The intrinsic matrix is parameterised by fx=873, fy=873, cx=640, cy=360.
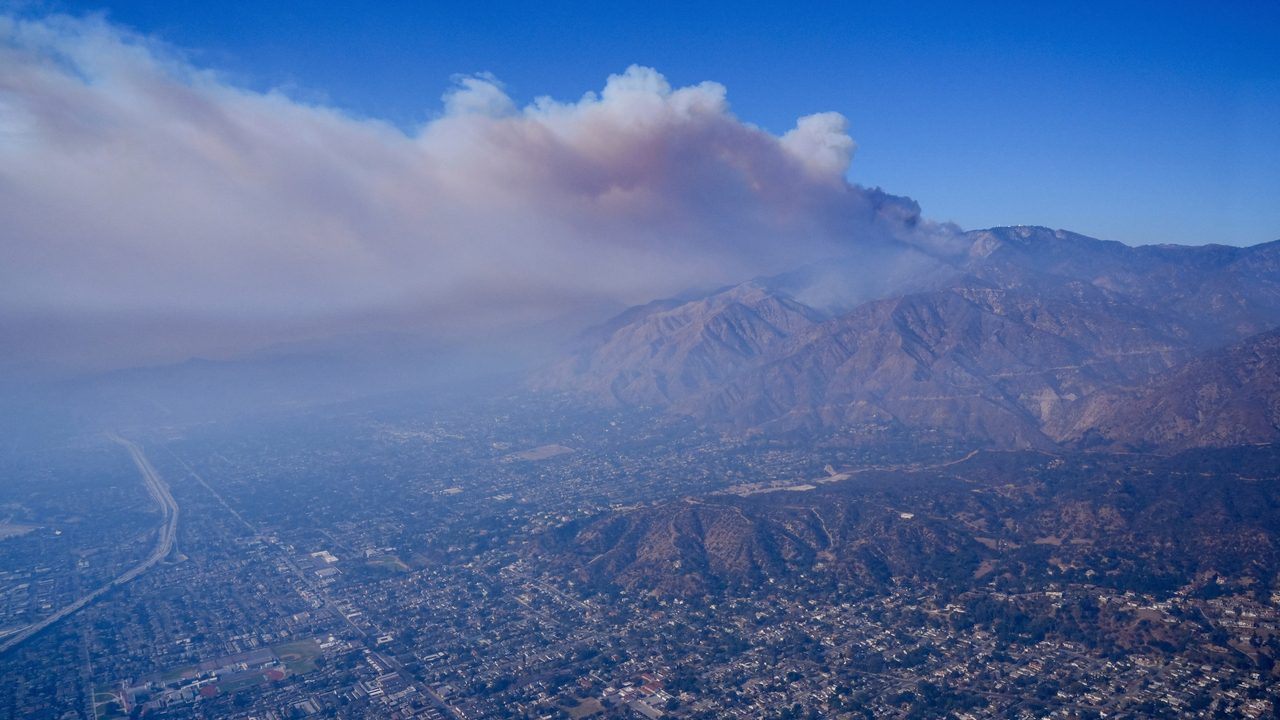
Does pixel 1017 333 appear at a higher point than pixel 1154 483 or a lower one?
higher

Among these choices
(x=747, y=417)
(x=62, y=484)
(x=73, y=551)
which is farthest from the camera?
(x=747, y=417)

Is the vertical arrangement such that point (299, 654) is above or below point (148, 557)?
below

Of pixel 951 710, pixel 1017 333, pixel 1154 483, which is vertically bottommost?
pixel 951 710

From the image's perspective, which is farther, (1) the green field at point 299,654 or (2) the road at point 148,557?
(2) the road at point 148,557

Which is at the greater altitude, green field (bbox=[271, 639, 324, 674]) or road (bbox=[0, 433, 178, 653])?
road (bbox=[0, 433, 178, 653])

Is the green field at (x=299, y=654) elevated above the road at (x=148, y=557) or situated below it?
below

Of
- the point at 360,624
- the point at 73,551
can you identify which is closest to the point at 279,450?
the point at 73,551

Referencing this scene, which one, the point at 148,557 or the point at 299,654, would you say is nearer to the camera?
the point at 299,654

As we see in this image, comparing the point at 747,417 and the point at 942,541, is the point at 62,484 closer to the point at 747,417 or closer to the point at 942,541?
the point at 747,417
